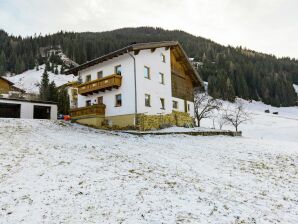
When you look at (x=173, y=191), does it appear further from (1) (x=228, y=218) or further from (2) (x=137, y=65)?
(2) (x=137, y=65)

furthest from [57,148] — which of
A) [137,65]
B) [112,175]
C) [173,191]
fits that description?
[137,65]

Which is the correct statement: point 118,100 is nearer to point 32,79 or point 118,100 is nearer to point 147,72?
point 147,72

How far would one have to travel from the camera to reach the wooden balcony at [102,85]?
29500 millimetres

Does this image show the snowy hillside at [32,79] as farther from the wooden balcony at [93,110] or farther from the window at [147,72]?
the window at [147,72]

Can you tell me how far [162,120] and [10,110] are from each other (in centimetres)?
2052

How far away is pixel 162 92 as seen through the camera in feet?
109

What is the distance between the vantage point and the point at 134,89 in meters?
28.9

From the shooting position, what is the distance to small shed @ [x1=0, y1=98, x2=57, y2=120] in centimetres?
3575

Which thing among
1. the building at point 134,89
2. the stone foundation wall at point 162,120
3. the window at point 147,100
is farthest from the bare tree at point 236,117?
the window at point 147,100

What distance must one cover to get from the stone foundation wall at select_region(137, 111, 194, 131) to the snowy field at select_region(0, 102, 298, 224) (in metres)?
10.9

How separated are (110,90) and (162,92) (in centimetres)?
630

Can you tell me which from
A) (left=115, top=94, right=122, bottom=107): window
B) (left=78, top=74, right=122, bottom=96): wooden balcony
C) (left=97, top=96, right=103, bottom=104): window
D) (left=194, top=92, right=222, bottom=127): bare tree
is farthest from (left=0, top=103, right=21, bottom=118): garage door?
(left=194, top=92, right=222, bottom=127): bare tree

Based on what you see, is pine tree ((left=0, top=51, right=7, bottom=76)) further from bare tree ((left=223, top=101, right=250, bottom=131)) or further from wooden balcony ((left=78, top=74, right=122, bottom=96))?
wooden balcony ((left=78, top=74, right=122, bottom=96))

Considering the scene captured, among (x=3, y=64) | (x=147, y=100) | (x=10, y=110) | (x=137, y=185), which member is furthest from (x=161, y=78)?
(x=3, y=64)
